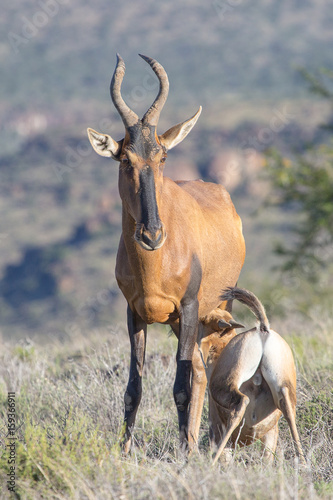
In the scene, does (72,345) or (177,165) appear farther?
(177,165)

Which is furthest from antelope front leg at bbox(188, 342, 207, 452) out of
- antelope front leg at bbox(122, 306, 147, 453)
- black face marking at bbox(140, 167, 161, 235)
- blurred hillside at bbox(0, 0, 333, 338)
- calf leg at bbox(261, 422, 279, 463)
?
blurred hillside at bbox(0, 0, 333, 338)

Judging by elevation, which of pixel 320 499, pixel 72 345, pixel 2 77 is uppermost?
pixel 2 77

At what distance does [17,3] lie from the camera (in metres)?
81.1

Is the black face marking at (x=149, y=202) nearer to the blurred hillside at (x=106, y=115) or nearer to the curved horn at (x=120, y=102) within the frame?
the curved horn at (x=120, y=102)

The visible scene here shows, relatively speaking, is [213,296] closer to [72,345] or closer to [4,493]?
[4,493]

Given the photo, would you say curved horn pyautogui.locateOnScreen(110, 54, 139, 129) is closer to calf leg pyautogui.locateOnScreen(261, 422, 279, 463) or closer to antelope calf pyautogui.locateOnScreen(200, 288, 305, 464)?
antelope calf pyautogui.locateOnScreen(200, 288, 305, 464)

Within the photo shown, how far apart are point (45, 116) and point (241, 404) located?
70102mm

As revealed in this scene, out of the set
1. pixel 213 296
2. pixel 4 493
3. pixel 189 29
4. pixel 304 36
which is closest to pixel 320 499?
pixel 4 493

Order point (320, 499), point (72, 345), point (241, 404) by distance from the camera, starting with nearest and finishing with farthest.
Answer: point (320, 499) < point (241, 404) < point (72, 345)

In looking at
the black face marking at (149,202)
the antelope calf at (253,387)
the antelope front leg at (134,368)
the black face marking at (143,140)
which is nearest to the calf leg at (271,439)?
the antelope calf at (253,387)

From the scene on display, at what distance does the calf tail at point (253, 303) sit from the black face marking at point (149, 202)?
0.95 meters

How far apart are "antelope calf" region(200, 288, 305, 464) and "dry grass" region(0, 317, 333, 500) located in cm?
16

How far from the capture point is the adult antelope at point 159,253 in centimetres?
486

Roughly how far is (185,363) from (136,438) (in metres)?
1.03
